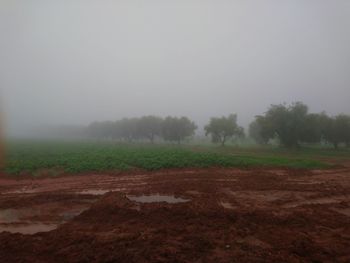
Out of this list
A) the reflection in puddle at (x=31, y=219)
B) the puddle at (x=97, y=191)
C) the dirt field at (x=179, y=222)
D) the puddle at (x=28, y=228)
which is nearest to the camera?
the dirt field at (x=179, y=222)

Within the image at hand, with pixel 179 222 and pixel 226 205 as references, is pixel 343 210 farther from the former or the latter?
pixel 179 222

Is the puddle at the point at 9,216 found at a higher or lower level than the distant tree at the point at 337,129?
lower

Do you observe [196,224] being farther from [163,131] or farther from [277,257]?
[163,131]

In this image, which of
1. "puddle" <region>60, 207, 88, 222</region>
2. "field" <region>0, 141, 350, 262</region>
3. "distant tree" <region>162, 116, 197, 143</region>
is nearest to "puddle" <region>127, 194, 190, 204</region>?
"field" <region>0, 141, 350, 262</region>

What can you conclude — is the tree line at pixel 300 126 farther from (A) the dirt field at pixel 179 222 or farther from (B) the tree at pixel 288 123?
(A) the dirt field at pixel 179 222

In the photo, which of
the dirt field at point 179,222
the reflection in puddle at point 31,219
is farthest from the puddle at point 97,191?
the reflection in puddle at point 31,219

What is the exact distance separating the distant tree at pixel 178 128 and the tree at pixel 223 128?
32.6 feet

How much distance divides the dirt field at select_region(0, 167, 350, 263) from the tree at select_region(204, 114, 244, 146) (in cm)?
3845

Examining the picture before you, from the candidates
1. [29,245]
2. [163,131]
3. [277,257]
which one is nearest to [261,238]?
[277,257]

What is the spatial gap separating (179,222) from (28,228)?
18.5ft

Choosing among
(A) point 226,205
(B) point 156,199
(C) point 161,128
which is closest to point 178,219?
(A) point 226,205

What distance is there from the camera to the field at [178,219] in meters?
6.82

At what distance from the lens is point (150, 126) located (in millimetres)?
75688

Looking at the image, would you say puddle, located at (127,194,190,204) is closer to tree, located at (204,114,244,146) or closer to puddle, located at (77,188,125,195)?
puddle, located at (77,188,125,195)
